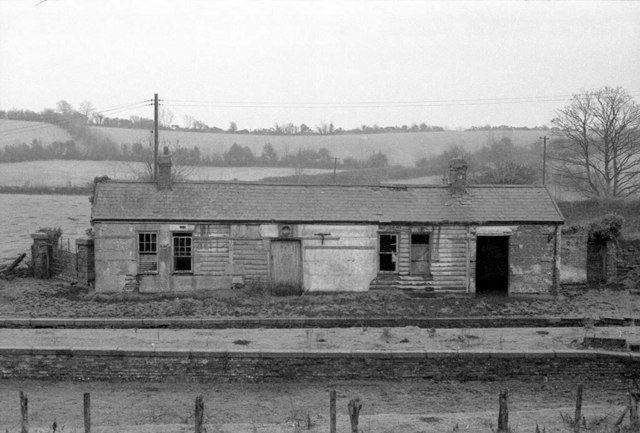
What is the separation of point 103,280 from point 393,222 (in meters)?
10.1

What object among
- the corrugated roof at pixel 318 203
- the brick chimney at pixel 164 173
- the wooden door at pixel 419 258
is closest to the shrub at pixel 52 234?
the corrugated roof at pixel 318 203

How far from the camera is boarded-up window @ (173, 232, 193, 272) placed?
76.2 feet

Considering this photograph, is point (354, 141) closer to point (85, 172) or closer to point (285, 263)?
point (85, 172)

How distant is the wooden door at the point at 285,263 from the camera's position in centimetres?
2333

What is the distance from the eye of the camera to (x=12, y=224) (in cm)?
3616

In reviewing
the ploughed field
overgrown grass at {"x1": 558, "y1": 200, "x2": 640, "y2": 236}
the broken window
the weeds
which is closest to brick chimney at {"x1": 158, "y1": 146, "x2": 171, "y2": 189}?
the broken window

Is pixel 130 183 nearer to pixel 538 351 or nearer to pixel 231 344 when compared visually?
pixel 231 344

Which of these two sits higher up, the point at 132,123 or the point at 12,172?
the point at 132,123

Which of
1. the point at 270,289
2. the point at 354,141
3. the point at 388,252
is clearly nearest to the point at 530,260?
the point at 388,252

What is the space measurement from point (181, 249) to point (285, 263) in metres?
3.61

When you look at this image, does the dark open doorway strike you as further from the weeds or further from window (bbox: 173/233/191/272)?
window (bbox: 173/233/191/272)

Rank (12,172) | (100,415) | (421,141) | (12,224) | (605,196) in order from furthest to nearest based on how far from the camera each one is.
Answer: (421,141) → (12,172) → (605,196) → (12,224) → (100,415)

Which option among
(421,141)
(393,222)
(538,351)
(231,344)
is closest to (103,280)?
(231,344)

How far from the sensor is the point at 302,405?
13750 millimetres
